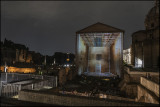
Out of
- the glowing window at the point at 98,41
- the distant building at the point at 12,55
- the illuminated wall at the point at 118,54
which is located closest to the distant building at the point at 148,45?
the illuminated wall at the point at 118,54

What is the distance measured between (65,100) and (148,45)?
3998cm

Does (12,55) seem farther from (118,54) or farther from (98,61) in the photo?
(118,54)

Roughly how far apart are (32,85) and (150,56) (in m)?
38.5

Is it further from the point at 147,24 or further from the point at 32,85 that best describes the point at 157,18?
the point at 32,85

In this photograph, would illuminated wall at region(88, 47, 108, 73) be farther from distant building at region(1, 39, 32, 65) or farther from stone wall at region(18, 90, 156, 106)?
distant building at region(1, 39, 32, 65)

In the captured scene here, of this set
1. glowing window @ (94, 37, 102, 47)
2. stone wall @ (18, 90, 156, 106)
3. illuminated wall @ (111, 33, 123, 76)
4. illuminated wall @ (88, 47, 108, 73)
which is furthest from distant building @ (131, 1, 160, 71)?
stone wall @ (18, 90, 156, 106)

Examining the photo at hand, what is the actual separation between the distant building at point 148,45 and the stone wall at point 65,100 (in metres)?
32.9

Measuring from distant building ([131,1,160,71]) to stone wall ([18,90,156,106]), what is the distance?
108ft

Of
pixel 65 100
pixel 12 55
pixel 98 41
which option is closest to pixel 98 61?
pixel 98 41

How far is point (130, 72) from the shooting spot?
19.6m

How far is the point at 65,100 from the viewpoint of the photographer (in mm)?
5852

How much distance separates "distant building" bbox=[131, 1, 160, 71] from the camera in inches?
1400

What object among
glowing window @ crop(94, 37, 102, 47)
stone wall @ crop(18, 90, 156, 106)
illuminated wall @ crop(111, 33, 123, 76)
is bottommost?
stone wall @ crop(18, 90, 156, 106)

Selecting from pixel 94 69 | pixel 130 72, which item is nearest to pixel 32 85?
pixel 130 72
